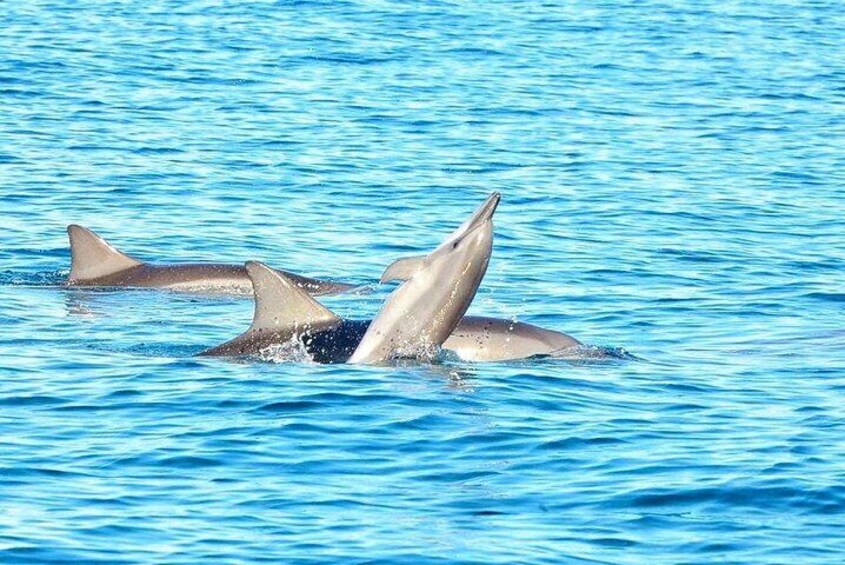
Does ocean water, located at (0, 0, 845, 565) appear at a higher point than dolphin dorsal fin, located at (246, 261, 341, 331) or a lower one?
lower

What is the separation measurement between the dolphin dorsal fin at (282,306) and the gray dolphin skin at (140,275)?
15.6ft

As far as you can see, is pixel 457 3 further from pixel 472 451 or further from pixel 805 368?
pixel 472 451

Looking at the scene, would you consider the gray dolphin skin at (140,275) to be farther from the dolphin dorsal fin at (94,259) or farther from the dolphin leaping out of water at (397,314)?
the dolphin leaping out of water at (397,314)

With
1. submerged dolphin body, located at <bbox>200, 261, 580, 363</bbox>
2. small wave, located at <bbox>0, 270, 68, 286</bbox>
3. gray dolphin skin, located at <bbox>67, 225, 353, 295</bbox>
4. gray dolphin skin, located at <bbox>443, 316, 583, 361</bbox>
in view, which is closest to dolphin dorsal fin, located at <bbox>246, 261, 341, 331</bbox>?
submerged dolphin body, located at <bbox>200, 261, 580, 363</bbox>

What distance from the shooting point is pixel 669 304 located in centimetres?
2305

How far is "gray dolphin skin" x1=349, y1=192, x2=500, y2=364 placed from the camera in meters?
17.5

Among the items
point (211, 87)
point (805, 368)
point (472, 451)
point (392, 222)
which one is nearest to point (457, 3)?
point (211, 87)

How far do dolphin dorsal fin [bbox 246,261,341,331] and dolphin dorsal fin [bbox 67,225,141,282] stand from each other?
5.54m

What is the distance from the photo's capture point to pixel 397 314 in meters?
17.9

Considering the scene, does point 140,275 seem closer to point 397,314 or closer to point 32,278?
point 32,278

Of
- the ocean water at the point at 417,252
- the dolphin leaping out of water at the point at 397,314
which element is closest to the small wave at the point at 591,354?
the ocean water at the point at 417,252

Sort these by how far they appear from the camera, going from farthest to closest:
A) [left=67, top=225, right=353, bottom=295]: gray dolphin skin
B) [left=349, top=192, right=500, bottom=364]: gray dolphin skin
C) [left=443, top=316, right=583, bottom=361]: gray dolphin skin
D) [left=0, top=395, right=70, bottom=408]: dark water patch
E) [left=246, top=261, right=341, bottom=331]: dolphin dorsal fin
Answer: [left=67, top=225, right=353, bottom=295]: gray dolphin skin → [left=443, top=316, right=583, bottom=361]: gray dolphin skin → [left=246, top=261, right=341, bottom=331]: dolphin dorsal fin → [left=349, top=192, right=500, bottom=364]: gray dolphin skin → [left=0, top=395, right=70, bottom=408]: dark water patch

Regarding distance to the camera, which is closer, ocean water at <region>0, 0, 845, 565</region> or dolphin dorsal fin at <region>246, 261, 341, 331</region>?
ocean water at <region>0, 0, 845, 565</region>

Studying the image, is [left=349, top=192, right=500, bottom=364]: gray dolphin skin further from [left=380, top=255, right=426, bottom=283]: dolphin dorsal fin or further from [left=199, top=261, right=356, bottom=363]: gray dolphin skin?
[left=199, top=261, right=356, bottom=363]: gray dolphin skin
